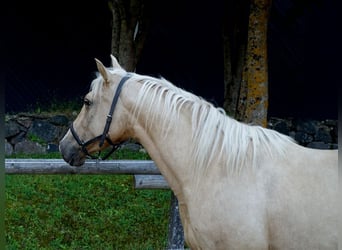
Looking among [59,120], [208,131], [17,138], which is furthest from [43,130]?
[208,131]

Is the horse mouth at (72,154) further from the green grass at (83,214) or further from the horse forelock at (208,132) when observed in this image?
the green grass at (83,214)

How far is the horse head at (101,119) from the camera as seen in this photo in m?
3.16

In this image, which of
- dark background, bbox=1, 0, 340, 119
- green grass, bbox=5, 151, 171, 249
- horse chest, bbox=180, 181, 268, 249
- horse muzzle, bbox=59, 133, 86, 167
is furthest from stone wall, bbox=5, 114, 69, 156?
horse chest, bbox=180, 181, 268, 249

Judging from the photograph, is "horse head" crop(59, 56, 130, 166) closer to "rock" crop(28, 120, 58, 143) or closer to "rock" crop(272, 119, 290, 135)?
"rock" crop(28, 120, 58, 143)

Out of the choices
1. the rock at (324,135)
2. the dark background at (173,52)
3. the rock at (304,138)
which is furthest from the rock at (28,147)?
the rock at (324,135)

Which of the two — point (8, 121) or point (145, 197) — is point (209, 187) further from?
point (8, 121)

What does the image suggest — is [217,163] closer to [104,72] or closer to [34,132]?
[104,72]

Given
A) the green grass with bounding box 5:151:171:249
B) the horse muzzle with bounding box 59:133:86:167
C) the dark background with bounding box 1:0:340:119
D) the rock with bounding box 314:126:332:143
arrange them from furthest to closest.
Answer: the rock with bounding box 314:126:332:143 → the dark background with bounding box 1:0:340:119 → the green grass with bounding box 5:151:171:249 → the horse muzzle with bounding box 59:133:86:167

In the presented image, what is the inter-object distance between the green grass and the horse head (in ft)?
7.45

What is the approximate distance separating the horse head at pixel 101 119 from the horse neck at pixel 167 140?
0.08 metres

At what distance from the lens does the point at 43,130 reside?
8656 mm

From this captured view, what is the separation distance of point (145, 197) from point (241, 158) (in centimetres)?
390

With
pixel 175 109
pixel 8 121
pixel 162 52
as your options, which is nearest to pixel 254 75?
pixel 175 109

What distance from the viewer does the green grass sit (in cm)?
545
